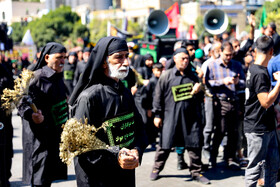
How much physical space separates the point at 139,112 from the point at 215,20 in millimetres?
9388

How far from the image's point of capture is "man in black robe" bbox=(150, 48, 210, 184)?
636 centimetres

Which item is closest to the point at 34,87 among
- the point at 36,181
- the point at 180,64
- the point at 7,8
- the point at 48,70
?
the point at 48,70

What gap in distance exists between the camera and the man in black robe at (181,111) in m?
6.36

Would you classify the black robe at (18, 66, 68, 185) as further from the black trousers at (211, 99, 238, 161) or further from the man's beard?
the black trousers at (211, 99, 238, 161)

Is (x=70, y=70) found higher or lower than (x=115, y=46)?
lower

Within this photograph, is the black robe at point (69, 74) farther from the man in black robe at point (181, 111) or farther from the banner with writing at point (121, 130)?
the banner with writing at point (121, 130)

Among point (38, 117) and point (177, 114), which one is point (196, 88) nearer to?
point (177, 114)

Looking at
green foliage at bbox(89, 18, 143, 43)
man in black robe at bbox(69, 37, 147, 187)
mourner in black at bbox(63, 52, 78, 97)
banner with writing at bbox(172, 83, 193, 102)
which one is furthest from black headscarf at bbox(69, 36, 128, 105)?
green foliage at bbox(89, 18, 143, 43)

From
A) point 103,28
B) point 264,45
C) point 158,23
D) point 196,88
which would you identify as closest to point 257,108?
point 264,45

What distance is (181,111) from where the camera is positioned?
20.9 ft

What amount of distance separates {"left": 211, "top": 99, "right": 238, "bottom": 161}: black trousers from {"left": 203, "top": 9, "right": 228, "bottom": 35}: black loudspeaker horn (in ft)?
19.2

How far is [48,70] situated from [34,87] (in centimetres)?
28

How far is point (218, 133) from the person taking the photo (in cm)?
696

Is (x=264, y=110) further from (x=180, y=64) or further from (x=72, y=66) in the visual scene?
(x=72, y=66)
